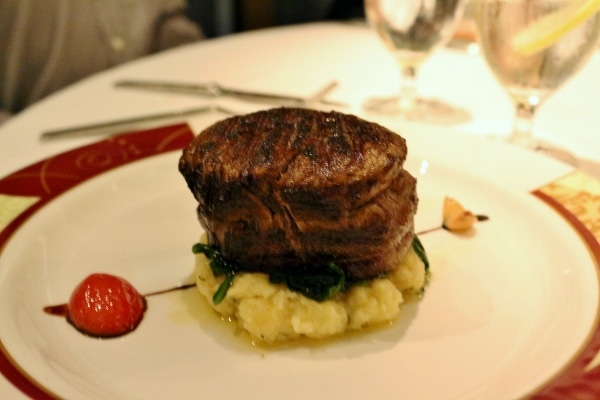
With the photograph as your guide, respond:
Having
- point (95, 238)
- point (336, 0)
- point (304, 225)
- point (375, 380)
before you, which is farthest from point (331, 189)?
point (336, 0)

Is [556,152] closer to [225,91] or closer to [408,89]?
[408,89]

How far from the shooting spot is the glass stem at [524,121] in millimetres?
2926

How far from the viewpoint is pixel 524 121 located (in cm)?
299

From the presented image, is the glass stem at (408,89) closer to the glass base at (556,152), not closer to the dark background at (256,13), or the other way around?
the glass base at (556,152)

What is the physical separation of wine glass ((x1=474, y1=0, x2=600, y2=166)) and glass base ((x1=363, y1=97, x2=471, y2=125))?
1.79 feet

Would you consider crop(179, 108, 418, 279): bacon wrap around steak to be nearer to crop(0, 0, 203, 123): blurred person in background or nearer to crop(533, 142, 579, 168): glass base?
crop(533, 142, 579, 168): glass base

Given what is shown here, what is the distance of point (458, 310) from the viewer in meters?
1.94

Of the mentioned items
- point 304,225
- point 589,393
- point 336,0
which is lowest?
point 336,0

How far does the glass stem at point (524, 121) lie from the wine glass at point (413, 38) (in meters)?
0.50

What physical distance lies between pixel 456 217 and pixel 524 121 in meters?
0.93

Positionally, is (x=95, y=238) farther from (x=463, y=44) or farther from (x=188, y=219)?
(x=463, y=44)

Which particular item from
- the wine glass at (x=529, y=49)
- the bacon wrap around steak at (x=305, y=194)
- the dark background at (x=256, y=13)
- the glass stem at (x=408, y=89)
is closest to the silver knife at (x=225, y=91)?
the glass stem at (x=408, y=89)

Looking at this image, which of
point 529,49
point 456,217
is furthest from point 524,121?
point 456,217

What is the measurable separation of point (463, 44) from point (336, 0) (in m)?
2.68
